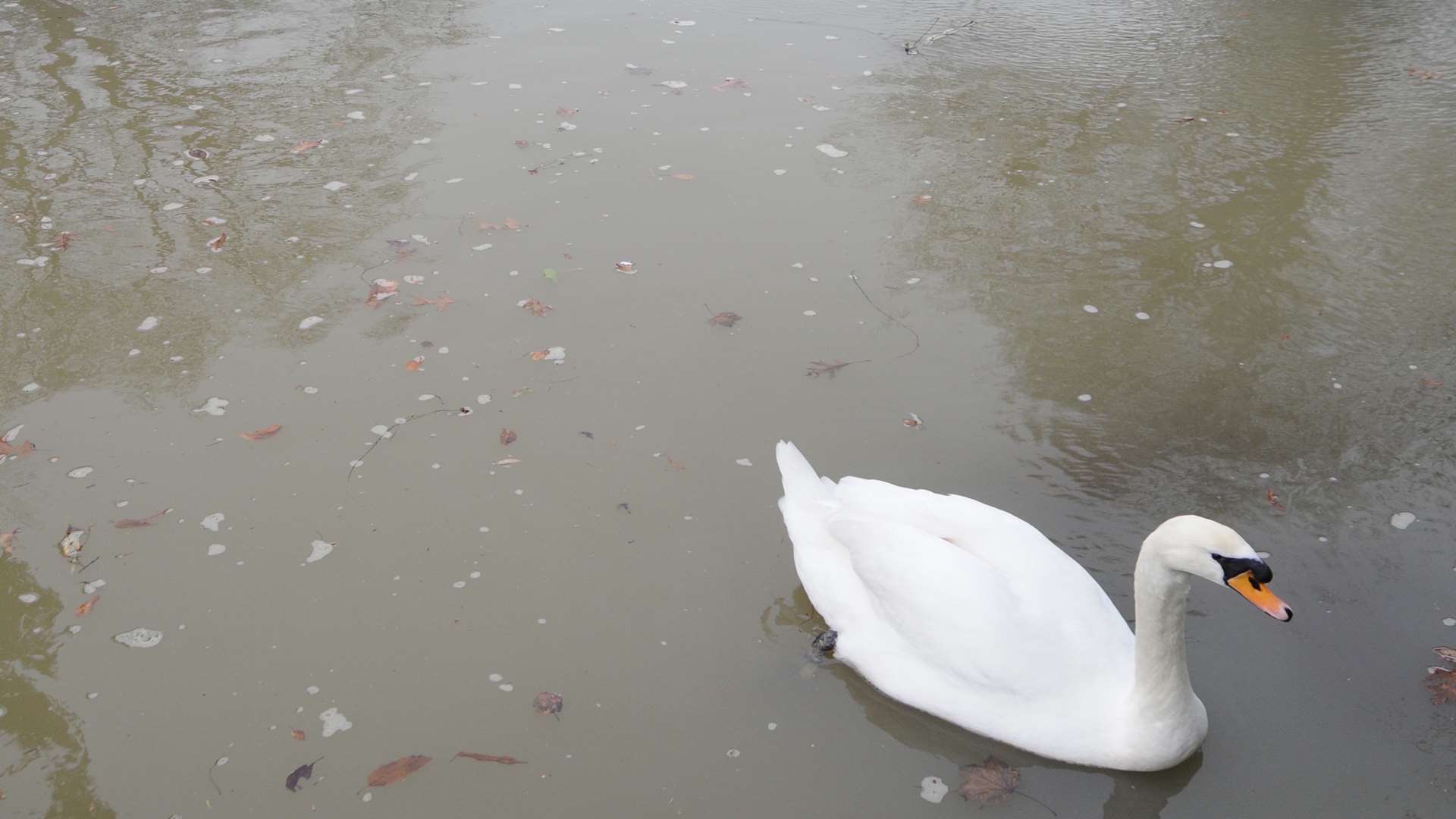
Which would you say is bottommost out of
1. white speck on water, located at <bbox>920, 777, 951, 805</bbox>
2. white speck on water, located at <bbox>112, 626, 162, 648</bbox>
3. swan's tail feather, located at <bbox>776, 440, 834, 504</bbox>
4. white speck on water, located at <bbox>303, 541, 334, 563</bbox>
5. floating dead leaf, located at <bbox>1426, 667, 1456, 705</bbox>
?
white speck on water, located at <bbox>112, 626, 162, 648</bbox>

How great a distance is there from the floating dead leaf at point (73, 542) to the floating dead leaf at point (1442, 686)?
522 centimetres

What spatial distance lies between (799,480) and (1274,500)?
2082 millimetres

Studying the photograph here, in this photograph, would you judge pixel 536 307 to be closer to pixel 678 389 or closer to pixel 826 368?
pixel 678 389

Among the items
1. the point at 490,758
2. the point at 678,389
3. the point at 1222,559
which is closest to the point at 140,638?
the point at 490,758

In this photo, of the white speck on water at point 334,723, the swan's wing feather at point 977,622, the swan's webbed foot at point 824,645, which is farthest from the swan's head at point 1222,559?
the white speck on water at point 334,723

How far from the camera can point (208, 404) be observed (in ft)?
17.3

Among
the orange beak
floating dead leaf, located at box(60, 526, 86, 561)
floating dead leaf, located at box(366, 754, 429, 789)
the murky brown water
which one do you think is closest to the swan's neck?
the orange beak

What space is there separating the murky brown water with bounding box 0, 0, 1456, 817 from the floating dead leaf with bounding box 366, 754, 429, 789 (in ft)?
0.16

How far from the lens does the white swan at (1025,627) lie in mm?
3162

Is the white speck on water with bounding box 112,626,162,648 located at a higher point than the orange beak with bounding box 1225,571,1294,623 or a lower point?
lower

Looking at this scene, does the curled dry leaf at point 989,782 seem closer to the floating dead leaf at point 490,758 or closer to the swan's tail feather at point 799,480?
the swan's tail feather at point 799,480

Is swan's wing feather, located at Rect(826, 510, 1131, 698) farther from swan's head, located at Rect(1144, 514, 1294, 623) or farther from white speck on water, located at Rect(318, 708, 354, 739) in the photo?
white speck on water, located at Rect(318, 708, 354, 739)

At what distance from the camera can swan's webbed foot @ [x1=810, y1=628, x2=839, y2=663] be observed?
391 cm

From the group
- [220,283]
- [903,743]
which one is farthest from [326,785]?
[220,283]
